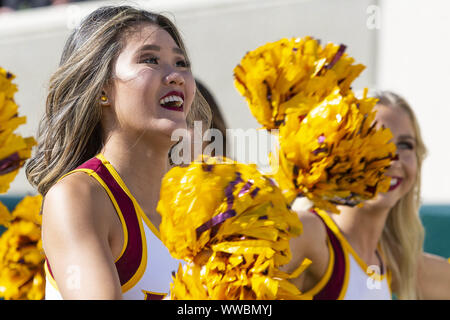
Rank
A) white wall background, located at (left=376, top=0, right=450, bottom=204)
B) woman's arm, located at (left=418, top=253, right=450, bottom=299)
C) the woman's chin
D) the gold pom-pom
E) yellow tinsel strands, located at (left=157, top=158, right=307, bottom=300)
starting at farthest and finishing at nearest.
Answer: white wall background, located at (left=376, top=0, right=450, bottom=204) < woman's arm, located at (left=418, top=253, right=450, bottom=299) < the woman's chin < the gold pom-pom < yellow tinsel strands, located at (left=157, top=158, right=307, bottom=300)

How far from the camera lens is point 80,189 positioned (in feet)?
3.99

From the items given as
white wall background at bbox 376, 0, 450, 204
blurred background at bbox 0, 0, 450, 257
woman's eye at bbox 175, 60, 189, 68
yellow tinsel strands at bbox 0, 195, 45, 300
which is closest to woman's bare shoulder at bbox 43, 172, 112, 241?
woman's eye at bbox 175, 60, 189, 68

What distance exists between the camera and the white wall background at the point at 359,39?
13.1ft

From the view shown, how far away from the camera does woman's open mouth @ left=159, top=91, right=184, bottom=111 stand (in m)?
1.30

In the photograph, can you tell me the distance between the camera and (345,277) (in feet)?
6.77

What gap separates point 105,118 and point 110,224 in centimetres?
26

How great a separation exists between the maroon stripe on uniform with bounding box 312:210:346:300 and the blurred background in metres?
1.52

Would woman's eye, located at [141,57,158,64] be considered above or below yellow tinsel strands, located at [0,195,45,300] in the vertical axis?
above

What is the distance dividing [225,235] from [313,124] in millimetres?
546

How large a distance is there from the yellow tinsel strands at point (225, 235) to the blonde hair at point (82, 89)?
397 mm

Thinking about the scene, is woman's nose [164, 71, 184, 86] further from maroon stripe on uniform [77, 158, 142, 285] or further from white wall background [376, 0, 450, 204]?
white wall background [376, 0, 450, 204]

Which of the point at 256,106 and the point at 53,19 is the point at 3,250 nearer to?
the point at 256,106

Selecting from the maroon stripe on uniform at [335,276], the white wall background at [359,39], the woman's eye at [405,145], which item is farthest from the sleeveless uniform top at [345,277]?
the white wall background at [359,39]
